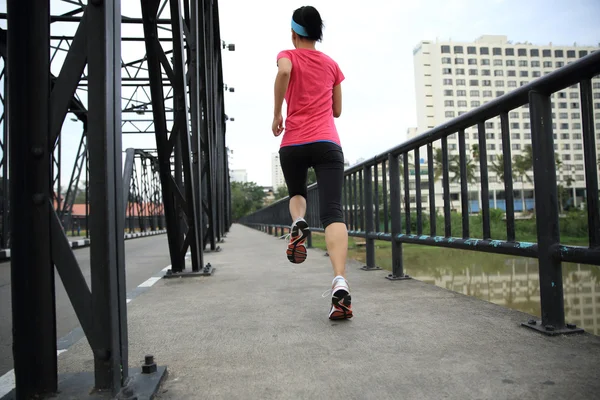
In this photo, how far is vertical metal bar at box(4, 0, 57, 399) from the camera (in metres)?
1.37

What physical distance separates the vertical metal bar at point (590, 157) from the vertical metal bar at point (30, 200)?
2031 mm

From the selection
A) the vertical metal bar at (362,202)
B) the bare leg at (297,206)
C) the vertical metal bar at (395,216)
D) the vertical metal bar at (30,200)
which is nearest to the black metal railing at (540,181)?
the vertical metal bar at (395,216)

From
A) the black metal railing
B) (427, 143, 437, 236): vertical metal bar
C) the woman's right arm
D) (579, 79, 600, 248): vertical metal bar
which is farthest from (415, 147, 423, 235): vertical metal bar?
(579, 79, 600, 248): vertical metal bar

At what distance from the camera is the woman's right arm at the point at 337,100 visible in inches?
115

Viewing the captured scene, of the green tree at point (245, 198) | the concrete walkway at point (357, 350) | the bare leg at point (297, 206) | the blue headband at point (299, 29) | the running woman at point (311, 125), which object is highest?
the green tree at point (245, 198)

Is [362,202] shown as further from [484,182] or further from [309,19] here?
[309,19]

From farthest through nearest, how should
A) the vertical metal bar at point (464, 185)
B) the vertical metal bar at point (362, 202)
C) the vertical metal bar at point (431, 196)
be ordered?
the vertical metal bar at point (362, 202), the vertical metal bar at point (431, 196), the vertical metal bar at point (464, 185)

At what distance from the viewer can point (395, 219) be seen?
160 inches

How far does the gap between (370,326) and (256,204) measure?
120 metres

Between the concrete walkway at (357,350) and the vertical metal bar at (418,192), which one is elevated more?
the vertical metal bar at (418,192)

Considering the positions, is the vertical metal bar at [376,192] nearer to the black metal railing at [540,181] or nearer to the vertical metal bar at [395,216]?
the vertical metal bar at [395,216]

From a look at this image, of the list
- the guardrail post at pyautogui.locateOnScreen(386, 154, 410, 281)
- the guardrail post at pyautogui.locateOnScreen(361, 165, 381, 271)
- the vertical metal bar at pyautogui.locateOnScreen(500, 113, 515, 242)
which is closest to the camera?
the vertical metal bar at pyautogui.locateOnScreen(500, 113, 515, 242)

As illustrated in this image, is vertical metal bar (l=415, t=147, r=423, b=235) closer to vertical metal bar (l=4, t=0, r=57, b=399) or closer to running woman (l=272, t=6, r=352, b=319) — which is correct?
running woman (l=272, t=6, r=352, b=319)

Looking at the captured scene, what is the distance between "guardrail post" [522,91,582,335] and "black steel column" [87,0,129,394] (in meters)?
1.79
